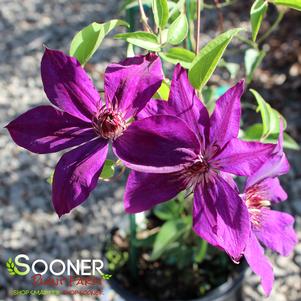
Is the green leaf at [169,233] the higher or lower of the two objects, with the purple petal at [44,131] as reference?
lower

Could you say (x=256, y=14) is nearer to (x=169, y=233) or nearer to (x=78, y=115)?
(x=78, y=115)

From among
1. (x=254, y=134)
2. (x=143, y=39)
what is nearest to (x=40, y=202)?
(x=254, y=134)

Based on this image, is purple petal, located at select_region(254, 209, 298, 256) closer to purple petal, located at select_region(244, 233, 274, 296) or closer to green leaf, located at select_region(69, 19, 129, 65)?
purple petal, located at select_region(244, 233, 274, 296)

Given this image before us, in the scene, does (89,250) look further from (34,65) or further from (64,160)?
(64,160)

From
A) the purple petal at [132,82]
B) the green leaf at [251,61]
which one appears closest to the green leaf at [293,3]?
the purple petal at [132,82]

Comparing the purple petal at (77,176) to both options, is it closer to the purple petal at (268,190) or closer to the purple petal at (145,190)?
the purple petal at (145,190)
